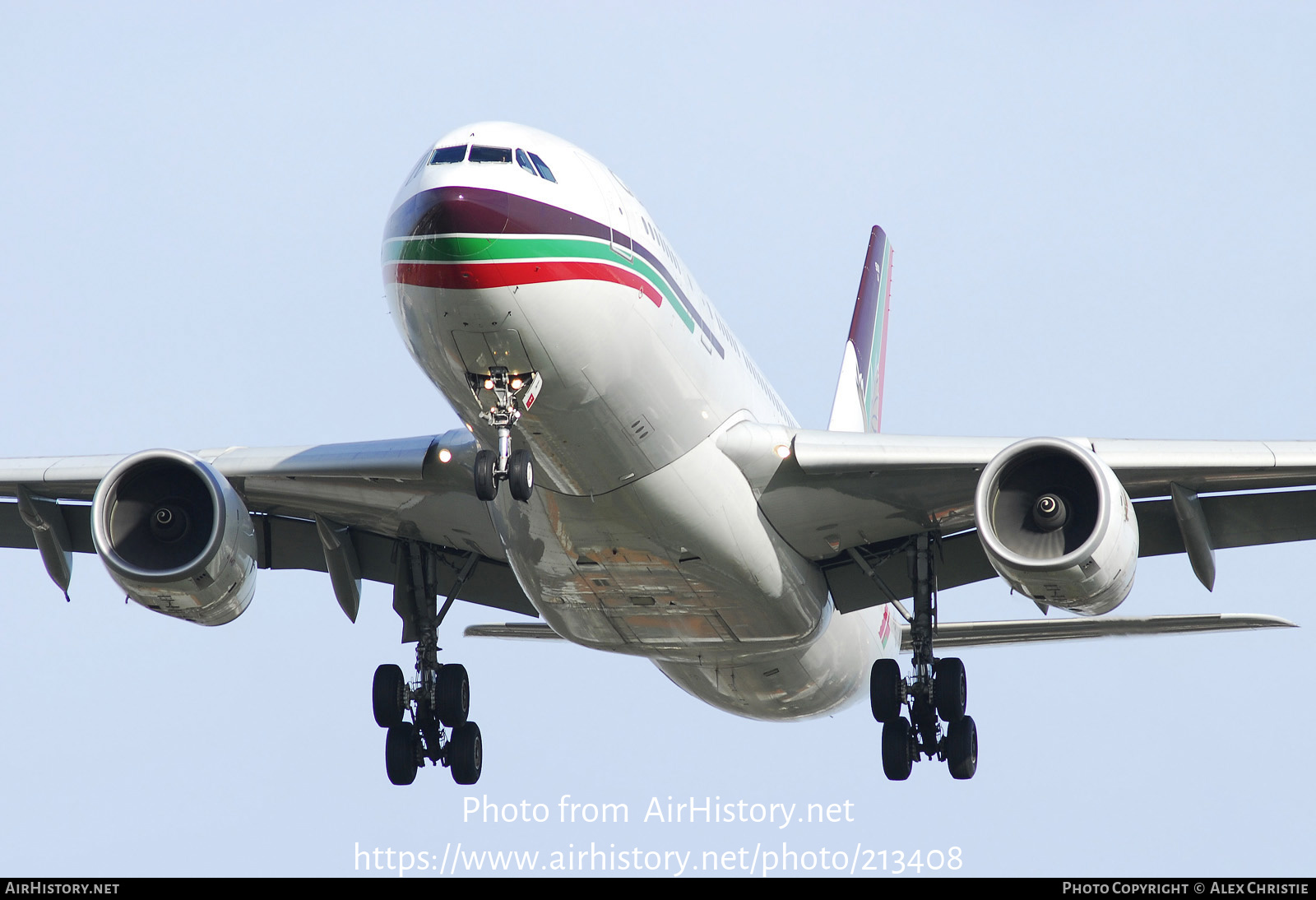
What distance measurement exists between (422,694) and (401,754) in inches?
29.6

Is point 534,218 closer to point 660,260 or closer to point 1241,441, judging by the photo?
point 660,260

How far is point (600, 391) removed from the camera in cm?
1544

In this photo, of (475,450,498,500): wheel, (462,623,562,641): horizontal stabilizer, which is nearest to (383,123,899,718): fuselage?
(475,450,498,500): wheel

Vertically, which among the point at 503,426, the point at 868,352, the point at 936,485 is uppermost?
the point at 868,352

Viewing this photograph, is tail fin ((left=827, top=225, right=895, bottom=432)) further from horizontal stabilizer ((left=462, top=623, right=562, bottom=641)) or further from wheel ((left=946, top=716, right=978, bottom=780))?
wheel ((left=946, top=716, right=978, bottom=780))

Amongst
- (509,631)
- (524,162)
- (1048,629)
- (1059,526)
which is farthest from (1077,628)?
(524,162)

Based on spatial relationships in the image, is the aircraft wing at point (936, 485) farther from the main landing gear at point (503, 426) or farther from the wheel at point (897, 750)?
the main landing gear at point (503, 426)

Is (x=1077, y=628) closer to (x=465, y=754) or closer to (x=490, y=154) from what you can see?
(x=465, y=754)

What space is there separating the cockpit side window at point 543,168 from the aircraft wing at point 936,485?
3772mm

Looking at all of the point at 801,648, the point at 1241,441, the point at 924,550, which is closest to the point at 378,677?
the point at 801,648

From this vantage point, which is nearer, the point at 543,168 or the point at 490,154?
the point at 490,154

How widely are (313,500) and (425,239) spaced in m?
6.57

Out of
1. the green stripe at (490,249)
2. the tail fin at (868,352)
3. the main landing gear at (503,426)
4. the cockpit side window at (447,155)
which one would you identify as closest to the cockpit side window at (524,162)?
the cockpit side window at (447,155)

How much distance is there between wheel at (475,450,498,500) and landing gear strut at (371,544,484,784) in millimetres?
6124
